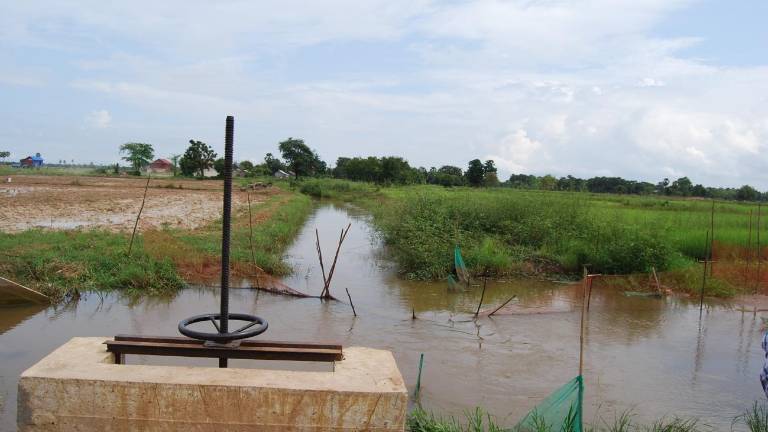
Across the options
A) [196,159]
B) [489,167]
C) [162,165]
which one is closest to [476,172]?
[489,167]

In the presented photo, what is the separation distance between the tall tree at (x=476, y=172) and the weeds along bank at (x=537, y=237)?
35259 mm

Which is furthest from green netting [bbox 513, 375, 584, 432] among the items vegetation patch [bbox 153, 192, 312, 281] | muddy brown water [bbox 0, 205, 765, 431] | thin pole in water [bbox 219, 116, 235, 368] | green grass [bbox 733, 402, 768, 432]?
vegetation patch [bbox 153, 192, 312, 281]

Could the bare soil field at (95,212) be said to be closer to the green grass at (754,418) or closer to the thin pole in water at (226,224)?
the thin pole in water at (226,224)

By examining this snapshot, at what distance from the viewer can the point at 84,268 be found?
10.2 m

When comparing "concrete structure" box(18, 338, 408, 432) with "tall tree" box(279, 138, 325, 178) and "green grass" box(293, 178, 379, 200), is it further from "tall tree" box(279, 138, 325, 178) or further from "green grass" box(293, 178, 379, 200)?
"tall tree" box(279, 138, 325, 178)

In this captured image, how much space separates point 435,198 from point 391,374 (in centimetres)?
1383

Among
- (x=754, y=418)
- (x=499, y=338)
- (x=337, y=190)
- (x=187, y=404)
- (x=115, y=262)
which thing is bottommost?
(x=499, y=338)

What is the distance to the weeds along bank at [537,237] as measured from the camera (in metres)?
13.6

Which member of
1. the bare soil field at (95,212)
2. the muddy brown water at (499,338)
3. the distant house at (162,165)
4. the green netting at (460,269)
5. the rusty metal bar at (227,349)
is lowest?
the muddy brown water at (499,338)

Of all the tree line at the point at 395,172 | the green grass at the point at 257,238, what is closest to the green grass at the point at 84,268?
the green grass at the point at 257,238

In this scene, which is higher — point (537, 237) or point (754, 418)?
point (537, 237)

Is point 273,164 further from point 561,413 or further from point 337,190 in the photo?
point 561,413

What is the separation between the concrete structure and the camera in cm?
341

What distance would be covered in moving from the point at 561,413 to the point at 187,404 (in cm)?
266
